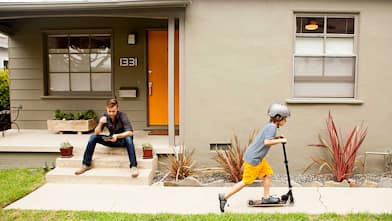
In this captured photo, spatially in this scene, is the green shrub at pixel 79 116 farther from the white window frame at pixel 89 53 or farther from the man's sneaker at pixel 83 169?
the man's sneaker at pixel 83 169

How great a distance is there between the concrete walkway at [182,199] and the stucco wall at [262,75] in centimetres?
133

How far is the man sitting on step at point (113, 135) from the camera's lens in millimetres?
5180

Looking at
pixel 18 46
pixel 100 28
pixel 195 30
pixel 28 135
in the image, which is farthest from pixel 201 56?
pixel 18 46

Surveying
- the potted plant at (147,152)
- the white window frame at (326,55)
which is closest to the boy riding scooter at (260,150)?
the potted plant at (147,152)

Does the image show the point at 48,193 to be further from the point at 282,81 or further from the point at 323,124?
the point at 323,124

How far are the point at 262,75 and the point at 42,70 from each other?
5.12m

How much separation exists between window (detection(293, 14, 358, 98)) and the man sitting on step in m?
3.05

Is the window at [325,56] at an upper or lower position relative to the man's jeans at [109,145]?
upper

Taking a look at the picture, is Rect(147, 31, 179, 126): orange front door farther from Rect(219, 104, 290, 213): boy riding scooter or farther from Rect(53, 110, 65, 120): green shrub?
Rect(219, 104, 290, 213): boy riding scooter

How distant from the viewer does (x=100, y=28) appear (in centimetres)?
765

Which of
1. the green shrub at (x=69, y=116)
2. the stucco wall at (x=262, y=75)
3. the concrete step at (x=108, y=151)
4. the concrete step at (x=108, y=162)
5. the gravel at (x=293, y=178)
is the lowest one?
the gravel at (x=293, y=178)

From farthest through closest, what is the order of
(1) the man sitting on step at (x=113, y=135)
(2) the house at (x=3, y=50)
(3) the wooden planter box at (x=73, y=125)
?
1. (2) the house at (x=3, y=50)
2. (3) the wooden planter box at (x=73, y=125)
3. (1) the man sitting on step at (x=113, y=135)

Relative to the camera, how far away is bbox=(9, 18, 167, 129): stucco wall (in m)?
7.60

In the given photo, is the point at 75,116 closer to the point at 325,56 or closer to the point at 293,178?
the point at 293,178
